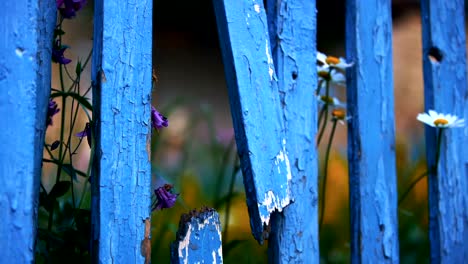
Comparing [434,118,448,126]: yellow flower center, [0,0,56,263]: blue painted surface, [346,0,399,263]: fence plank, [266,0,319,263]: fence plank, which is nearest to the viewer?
[0,0,56,263]: blue painted surface

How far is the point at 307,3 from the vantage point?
4.97 feet

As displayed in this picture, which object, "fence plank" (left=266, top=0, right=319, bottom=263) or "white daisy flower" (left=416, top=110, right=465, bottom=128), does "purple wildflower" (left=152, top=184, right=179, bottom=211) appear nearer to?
"fence plank" (left=266, top=0, right=319, bottom=263)

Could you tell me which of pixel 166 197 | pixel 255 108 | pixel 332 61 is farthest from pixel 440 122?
pixel 166 197

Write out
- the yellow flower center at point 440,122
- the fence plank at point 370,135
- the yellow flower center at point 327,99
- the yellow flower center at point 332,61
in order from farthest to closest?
the yellow flower center at point 327,99 < the yellow flower center at point 332,61 < the yellow flower center at point 440,122 < the fence plank at point 370,135

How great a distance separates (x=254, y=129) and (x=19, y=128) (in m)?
0.42

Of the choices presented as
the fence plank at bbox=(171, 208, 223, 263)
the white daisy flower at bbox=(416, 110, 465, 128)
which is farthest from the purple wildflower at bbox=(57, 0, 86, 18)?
the white daisy flower at bbox=(416, 110, 465, 128)

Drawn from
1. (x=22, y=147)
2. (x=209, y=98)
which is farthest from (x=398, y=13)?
(x=22, y=147)

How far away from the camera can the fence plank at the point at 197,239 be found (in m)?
1.22

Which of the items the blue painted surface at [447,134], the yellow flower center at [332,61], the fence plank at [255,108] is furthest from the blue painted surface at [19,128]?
the blue painted surface at [447,134]

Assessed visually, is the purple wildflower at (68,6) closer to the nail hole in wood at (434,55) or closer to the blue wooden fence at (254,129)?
the blue wooden fence at (254,129)

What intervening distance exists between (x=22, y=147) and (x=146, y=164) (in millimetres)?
214

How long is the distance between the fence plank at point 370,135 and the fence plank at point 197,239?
19.3 inches

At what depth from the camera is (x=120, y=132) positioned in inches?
48.1

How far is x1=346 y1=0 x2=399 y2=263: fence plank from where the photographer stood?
1.63 metres
